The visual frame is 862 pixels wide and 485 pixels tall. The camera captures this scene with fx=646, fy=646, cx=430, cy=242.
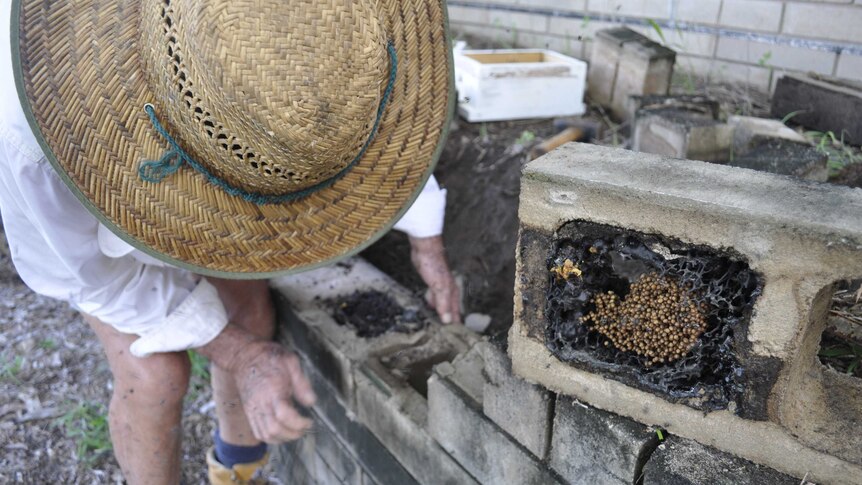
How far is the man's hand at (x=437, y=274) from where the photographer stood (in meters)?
2.51

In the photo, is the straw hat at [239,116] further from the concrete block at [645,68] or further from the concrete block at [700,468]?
the concrete block at [645,68]

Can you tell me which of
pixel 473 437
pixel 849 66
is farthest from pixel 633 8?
pixel 473 437

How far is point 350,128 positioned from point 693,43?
3.38 m

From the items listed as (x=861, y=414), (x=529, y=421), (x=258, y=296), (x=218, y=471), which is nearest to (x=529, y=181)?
(x=529, y=421)

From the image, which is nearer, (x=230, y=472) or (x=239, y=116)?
(x=239, y=116)

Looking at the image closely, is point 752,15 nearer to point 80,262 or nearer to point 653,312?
point 653,312

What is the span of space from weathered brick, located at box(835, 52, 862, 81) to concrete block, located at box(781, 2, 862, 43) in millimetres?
87

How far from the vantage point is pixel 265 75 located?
4.45 ft

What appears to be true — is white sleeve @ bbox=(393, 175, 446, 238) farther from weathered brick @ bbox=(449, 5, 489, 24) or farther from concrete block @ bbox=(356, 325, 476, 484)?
weathered brick @ bbox=(449, 5, 489, 24)

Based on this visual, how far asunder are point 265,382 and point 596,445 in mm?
1067

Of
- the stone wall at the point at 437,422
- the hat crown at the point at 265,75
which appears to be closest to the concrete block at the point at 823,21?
the stone wall at the point at 437,422

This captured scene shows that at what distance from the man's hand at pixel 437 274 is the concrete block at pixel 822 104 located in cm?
184

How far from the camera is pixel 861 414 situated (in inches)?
49.6

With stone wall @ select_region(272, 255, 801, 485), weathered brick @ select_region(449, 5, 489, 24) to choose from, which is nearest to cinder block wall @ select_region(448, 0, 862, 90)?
weathered brick @ select_region(449, 5, 489, 24)
